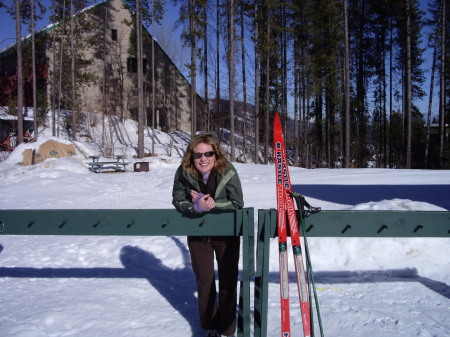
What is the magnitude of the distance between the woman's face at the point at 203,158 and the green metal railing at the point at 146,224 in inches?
14.1

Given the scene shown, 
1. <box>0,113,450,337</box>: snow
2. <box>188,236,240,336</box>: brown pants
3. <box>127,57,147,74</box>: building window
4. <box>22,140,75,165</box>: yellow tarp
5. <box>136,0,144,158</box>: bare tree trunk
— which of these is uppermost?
<box>127,57,147,74</box>: building window

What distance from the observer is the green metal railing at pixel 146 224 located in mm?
2662

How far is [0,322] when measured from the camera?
3.11 metres

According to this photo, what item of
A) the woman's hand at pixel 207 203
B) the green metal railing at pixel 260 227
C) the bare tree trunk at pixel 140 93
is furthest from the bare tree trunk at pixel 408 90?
the woman's hand at pixel 207 203

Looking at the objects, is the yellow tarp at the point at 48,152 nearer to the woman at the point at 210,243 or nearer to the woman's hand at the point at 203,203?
the woman at the point at 210,243

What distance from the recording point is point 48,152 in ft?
66.1

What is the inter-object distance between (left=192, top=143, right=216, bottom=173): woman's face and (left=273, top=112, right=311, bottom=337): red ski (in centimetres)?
52

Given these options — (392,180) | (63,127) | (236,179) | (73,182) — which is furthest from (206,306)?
(63,127)

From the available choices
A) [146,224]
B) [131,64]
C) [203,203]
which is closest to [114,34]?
[131,64]

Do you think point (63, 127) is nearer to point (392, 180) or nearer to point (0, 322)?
point (392, 180)

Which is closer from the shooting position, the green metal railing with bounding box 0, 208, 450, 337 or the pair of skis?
the pair of skis

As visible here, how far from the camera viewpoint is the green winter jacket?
267cm

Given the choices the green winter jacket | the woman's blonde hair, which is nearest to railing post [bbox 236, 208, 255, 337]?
the green winter jacket

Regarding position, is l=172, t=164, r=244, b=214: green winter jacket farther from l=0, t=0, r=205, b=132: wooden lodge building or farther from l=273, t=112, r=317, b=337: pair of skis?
l=0, t=0, r=205, b=132: wooden lodge building
